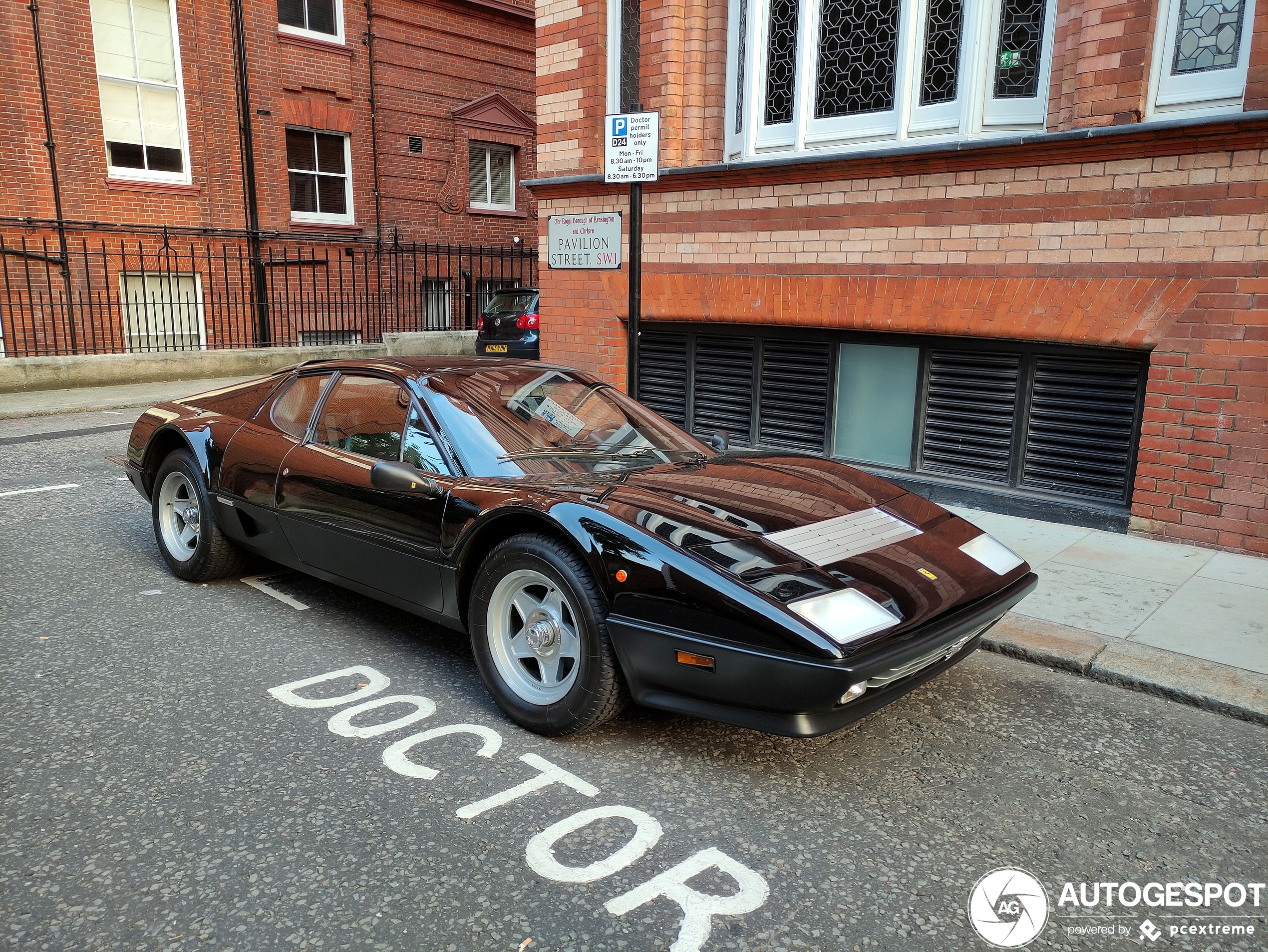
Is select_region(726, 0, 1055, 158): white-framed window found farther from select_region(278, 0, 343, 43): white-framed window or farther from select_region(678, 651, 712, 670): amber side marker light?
select_region(278, 0, 343, 43): white-framed window

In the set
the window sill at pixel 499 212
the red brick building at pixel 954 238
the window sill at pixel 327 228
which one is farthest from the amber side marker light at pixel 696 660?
the window sill at pixel 499 212

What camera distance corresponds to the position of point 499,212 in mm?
19812

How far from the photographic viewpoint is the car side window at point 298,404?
4.71 metres

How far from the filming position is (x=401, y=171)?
1820 cm

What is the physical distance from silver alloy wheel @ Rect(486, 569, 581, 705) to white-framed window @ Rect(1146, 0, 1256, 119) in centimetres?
533

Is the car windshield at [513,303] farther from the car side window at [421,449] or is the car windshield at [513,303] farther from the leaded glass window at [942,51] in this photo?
the car side window at [421,449]

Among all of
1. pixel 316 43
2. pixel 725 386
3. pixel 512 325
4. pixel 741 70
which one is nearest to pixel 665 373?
pixel 725 386

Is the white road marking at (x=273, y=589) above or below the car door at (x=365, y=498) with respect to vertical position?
below

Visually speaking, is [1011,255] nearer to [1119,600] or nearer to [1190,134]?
[1190,134]

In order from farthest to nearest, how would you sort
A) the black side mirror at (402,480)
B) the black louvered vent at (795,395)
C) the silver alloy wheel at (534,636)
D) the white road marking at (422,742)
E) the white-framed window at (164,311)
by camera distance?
the white-framed window at (164,311) < the black louvered vent at (795,395) < the black side mirror at (402,480) < the silver alloy wheel at (534,636) < the white road marking at (422,742)

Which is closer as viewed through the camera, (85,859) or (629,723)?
(85,859)

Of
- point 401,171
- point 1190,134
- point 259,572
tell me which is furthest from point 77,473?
point 401,171

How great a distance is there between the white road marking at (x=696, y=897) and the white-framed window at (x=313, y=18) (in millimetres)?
17758

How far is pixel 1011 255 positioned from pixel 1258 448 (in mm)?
1985
